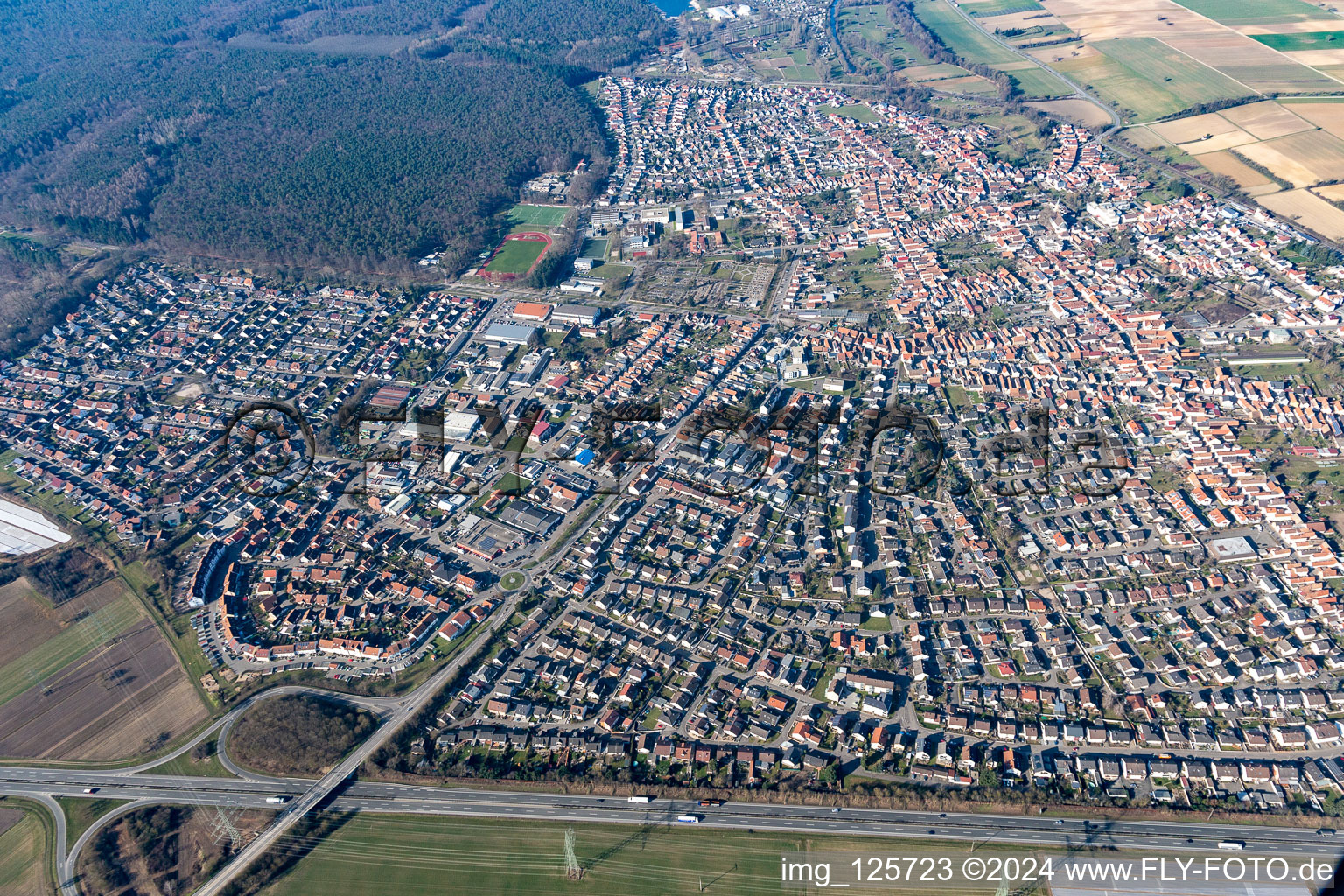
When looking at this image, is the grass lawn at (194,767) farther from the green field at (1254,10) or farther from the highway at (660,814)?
the green field at (1254,10)

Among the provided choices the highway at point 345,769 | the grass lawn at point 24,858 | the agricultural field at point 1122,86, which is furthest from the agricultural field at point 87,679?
the agricultural field at point 1122,86

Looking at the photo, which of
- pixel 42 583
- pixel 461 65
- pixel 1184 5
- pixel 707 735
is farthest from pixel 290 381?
pixel 1184 5

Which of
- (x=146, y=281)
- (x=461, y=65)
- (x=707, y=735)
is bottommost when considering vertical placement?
(x=707, y=735)

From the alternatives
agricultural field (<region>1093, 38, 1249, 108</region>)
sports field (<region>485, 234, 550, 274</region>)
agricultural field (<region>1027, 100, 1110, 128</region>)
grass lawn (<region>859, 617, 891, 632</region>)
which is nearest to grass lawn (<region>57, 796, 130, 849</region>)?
grass lawn (<region>859, 617, 891, 632</region>)

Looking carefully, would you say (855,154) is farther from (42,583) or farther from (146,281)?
(42,583)

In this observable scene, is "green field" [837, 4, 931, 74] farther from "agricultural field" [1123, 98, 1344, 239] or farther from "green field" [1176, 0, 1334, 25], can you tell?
"green field" [1176, 0, 1334, 25]

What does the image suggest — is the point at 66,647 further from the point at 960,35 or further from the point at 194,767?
the point at 960,35
